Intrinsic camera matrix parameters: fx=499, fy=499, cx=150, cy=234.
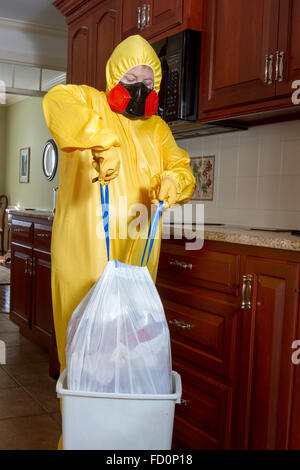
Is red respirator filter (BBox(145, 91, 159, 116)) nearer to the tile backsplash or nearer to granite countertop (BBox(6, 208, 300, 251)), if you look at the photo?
granite countertop (BBox(6, 208, 300, 251))

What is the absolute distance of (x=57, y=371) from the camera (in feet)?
9.40

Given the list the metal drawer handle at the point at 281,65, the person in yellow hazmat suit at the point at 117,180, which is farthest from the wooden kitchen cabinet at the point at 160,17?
the person in yellow hazmat suit at the point at 117,180

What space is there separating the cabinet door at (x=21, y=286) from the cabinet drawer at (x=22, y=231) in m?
0.06

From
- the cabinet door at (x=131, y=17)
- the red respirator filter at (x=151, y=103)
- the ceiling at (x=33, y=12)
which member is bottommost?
the red respirator filter at (x=151, y=103)

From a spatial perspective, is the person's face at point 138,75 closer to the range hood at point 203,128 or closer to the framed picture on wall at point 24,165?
the range hood at point 203,128

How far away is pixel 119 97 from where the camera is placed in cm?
157

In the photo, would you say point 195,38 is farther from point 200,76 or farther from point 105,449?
point 105,449

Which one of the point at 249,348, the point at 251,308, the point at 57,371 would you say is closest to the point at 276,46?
the point at 251,308

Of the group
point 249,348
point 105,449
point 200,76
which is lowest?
point 105,449

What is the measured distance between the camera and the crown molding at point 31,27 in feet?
15.7

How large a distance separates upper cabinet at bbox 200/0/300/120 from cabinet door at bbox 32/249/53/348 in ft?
4.74

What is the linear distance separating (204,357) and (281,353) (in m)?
0.41

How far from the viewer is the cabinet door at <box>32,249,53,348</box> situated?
3186 millimetres

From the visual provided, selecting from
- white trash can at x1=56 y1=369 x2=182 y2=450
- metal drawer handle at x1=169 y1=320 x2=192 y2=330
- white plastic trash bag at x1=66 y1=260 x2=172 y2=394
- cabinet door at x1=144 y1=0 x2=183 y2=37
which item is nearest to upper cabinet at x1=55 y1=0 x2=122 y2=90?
cabinet door at x1=144 y1=0 x2=183 y2=37
